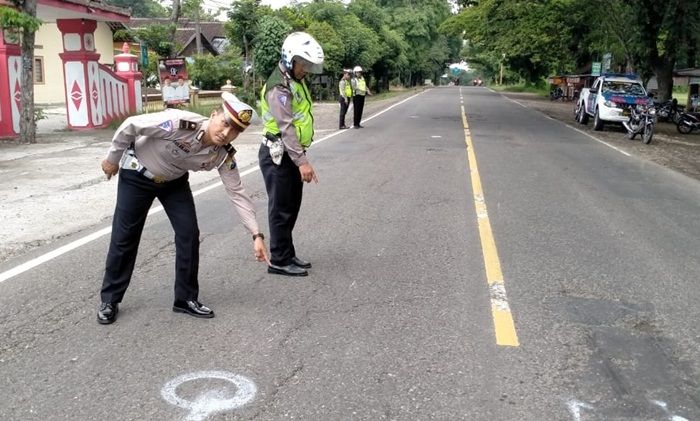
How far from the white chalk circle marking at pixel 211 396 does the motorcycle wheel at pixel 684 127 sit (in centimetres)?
1980

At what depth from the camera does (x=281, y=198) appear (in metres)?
5.39

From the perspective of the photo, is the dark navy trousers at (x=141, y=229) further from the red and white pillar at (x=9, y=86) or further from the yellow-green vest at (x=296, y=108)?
the red and white pillar at (x=9, y=86)

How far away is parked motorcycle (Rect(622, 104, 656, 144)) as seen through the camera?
16797 millimetres

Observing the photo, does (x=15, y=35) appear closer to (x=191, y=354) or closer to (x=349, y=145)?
(x=349, y=145)

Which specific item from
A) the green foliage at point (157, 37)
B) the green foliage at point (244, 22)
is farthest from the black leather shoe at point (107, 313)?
the green foliage at point (157, 37)

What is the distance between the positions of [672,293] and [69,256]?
5195 millimetres

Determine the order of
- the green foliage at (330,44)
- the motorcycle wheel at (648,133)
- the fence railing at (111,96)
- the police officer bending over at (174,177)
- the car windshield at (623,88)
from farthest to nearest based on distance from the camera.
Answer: the green foliage at (330,44)
the car windshield at (623,88)
the fence railing at (111,96)
the motorcycle wheel at (648,133)
the police officer bending over at (174,177)

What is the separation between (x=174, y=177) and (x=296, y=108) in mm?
1180

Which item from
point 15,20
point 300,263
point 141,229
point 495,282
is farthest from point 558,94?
point 141,229

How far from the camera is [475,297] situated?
5016 mm

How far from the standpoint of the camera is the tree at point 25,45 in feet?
44.9

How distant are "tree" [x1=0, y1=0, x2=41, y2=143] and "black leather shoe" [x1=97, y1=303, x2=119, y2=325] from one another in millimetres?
11439

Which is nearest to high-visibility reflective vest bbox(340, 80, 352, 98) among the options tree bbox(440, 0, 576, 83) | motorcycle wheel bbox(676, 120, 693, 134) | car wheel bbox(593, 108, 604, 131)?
car wheel bbox(593, 108, 604, 131)

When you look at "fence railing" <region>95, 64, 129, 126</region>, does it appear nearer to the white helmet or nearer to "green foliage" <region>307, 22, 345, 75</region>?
the white helmet
